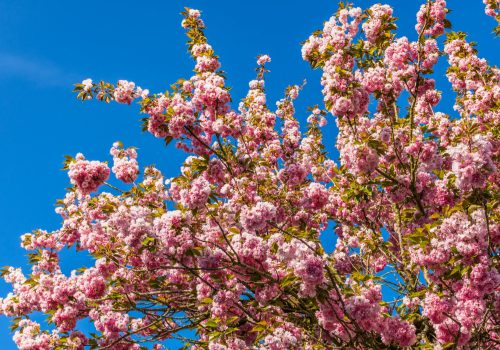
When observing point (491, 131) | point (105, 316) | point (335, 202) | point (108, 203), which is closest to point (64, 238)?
point (108, 203)

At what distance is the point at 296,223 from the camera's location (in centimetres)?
1038

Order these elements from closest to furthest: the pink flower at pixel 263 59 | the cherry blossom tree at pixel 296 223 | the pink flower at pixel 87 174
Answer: the cherry blossom tree at pixel 296 223, the pink flower at pixel 87 174, the pink flower at pixel 263 59

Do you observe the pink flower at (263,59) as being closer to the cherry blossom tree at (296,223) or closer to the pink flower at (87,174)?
the cherry blossom tree at (296,223)

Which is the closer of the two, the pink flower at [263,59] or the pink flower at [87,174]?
the pink flower at [87,174]

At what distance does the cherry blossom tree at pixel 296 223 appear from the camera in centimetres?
623

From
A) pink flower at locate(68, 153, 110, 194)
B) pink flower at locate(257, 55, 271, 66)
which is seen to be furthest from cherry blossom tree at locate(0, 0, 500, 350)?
pink flower at locate(257, 55, 271, 66)

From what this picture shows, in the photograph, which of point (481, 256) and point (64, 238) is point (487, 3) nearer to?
point (481, 256)

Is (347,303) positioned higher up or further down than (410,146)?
further down

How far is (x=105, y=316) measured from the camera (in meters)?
7.80

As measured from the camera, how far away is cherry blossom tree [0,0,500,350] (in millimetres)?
6234

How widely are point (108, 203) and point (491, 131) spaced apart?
6808mm

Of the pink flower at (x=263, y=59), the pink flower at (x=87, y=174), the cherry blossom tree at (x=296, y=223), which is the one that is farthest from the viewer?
the pink flower at (x=263, y=59)

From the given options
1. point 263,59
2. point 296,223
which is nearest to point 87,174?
point 296,223

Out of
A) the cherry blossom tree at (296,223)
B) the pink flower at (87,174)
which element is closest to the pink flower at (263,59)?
the cherry blossom tree at (296,223)
